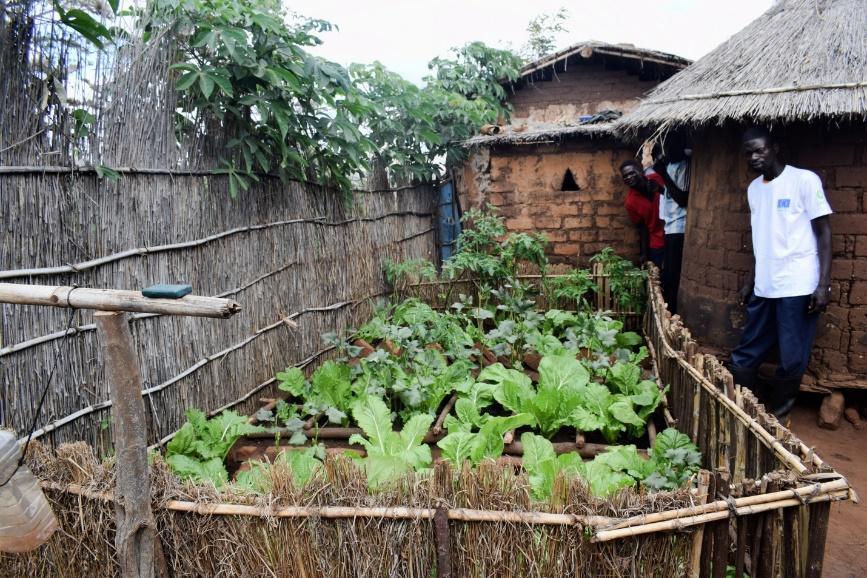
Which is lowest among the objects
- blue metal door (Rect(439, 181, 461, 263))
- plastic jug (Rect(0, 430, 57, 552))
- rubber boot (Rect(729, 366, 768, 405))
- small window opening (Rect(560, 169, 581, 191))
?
rubber boot (Rect(729, 366, 768, 405))

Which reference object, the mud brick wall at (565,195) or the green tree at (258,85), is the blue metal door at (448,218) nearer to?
the mud brick wall at (565,195)

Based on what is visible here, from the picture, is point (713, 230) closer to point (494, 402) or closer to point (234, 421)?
point (494, 402)

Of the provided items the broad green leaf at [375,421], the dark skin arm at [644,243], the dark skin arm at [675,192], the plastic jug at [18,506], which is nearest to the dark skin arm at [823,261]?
the dark skin arm at [675,192]

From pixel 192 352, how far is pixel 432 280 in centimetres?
397

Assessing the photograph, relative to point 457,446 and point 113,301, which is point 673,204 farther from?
point 113,301

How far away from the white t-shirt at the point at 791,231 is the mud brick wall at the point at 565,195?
3.47 meters

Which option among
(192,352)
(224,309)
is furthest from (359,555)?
(192,352)

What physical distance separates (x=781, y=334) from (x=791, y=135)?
1.63 meters

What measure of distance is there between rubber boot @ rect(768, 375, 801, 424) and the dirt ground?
0.24m

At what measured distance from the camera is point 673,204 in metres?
6.64

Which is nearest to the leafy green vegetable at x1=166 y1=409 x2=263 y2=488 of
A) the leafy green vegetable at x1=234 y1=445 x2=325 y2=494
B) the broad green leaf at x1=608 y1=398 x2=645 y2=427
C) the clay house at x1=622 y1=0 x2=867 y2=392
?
the leafy green vegetable at x1=234 y1=445 x2=325 y2=494

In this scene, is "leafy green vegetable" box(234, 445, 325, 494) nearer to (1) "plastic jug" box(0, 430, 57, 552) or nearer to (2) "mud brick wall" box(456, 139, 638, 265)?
(1) "plastic jug" box(0, 430, 57, 552)

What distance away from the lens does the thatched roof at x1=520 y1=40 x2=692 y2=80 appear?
10016mm

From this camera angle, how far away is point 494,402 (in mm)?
4922
